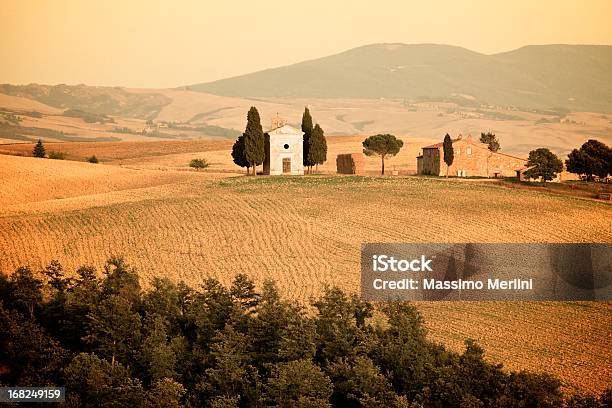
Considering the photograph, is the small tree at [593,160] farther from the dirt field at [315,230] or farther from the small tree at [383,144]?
the small tree at [383,144]

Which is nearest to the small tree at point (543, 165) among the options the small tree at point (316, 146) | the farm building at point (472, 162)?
the farm building at point (472, 162)

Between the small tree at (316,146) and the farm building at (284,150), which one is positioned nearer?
the farm building at (284,150)

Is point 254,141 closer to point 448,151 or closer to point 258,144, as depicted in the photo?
point 258,144

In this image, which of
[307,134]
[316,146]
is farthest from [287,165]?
[307,134]

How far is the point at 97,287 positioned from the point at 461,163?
188ft

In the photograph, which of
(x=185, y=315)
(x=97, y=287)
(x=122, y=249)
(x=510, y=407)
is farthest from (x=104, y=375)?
(x=122, y=249)

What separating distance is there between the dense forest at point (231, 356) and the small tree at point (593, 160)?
52603mm

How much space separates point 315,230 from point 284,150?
2639 cm

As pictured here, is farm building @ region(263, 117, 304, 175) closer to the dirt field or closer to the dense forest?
the dirt field

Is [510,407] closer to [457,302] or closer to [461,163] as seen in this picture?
[457,302]

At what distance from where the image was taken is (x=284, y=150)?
83938 millimetres

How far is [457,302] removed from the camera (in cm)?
4266

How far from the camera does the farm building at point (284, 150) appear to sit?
83250 millimetres

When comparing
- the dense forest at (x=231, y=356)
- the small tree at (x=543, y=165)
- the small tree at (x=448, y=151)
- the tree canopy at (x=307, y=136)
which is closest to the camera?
the dense forest at (x=231, y=356)
